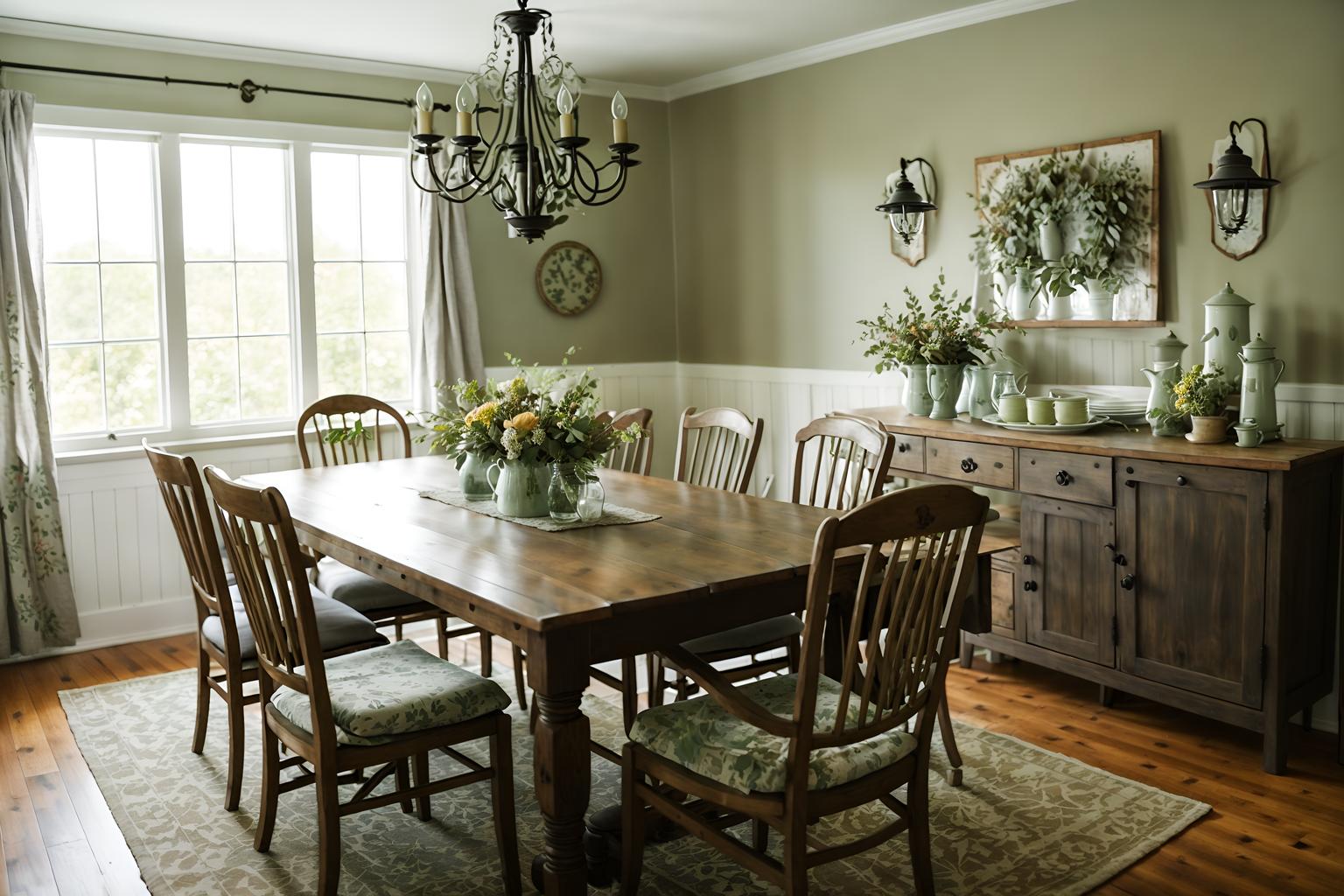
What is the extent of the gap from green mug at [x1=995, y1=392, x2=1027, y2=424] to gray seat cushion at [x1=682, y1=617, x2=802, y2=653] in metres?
1.32

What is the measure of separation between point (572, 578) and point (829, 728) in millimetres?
618

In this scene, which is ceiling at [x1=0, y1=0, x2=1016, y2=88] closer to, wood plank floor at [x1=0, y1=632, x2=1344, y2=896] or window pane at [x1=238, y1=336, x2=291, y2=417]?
window pane at [x1=238, y1=336, x2=291, y2=417]

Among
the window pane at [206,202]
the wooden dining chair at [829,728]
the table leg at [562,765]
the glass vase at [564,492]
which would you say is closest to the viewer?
the wooden dining chair at [829,728]

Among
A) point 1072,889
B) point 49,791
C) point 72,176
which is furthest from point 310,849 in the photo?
point 72,176

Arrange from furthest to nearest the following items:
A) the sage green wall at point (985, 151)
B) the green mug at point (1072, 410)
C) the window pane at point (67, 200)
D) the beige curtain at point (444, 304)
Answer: the beige curtain at point (444, 304) < the window pane at point (67, 200) < the green mug at point (1072, 410) < the sage green wall at point (985, 151)

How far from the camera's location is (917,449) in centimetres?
414

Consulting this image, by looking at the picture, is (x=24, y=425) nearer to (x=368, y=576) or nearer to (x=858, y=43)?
(x=368, y=576)

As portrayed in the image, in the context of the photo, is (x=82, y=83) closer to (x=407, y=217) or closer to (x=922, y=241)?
(x=407, y=217)

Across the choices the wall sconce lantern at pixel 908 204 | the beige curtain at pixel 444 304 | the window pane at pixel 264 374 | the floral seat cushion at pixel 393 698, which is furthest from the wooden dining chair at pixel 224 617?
the wall sconce lantern at pixel 908 204

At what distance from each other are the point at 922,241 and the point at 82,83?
138 inches

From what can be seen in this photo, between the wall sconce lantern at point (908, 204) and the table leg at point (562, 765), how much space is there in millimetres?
2935

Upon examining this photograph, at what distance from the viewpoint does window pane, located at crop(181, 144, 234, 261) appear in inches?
193

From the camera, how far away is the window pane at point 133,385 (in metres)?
4.80

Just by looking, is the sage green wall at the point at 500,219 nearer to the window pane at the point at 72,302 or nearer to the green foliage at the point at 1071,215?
the window pane at the point at 72,302
